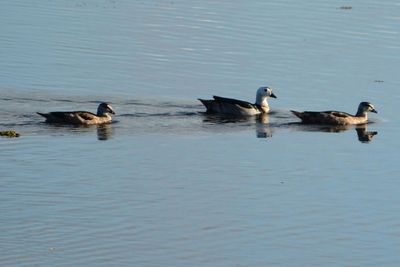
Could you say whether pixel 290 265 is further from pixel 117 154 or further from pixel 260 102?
pixel 260 102

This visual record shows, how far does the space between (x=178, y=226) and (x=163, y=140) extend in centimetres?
716

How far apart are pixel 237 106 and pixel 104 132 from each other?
4153mm

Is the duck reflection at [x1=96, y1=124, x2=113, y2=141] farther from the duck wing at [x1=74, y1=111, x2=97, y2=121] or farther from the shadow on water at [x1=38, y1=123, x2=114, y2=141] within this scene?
the duck wing at [x1=74, y1=111, x2=97, y2=121]

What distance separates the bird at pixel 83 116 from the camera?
2895cm

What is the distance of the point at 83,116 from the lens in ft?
96.0

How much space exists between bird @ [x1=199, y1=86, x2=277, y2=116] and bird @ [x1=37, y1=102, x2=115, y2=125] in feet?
8.47

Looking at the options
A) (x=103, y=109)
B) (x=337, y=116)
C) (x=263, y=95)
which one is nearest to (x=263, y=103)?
(x=263, y=95)

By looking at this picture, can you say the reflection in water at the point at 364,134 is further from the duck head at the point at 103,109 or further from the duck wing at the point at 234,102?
the duck head at the point at 103,109

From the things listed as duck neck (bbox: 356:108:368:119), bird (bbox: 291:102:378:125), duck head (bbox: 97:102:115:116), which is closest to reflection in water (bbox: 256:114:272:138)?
bird (bbox: 291:102:378:125)

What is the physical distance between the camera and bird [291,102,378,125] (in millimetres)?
29906

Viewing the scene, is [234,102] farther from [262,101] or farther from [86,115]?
[86,115]

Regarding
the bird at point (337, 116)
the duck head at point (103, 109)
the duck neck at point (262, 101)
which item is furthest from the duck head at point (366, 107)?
the duck head at point (103, 109)

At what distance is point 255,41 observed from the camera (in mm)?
39531

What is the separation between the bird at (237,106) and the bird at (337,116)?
1667 millimetres
